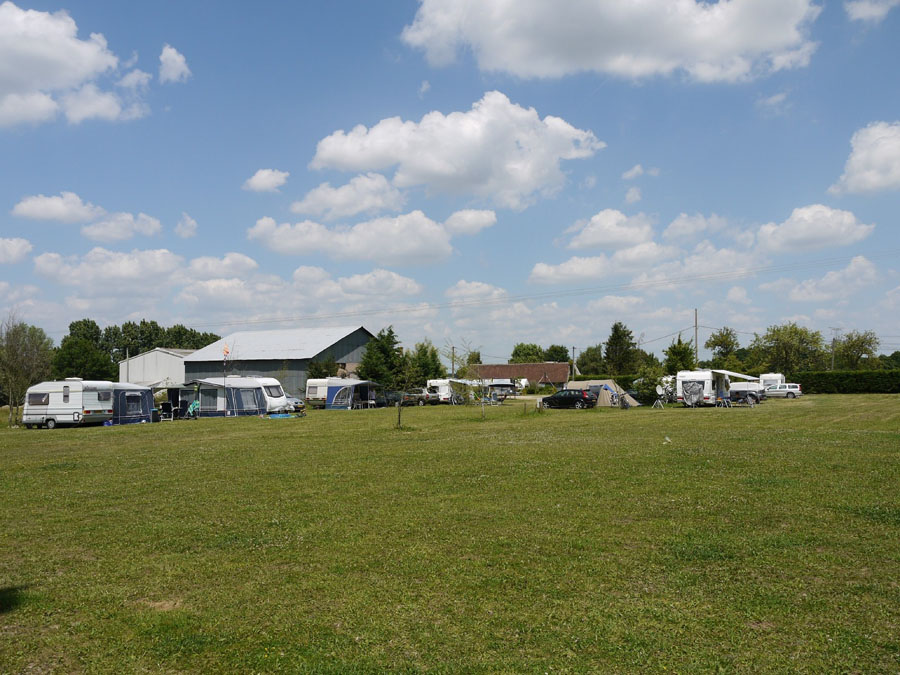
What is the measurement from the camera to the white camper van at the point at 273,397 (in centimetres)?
3912

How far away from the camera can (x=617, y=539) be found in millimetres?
7875

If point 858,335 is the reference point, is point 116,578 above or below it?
below

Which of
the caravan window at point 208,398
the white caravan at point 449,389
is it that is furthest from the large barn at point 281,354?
the caravan window at point 208,398

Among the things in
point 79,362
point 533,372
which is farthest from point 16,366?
point 533,372

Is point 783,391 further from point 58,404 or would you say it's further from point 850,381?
point 58,404

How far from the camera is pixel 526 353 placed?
4921 inches

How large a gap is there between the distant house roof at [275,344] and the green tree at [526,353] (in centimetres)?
5420

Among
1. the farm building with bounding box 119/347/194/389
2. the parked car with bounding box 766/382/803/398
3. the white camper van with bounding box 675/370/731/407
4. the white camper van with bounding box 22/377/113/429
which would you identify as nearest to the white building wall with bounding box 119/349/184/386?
the farm building with bounding box 119/347/194/389

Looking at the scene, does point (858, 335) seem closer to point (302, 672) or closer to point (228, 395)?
point (228, 395)

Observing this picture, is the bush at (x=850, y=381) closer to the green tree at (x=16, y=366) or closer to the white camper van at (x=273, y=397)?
the white camper van at (x=273, y=397)

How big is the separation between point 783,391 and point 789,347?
26.4 meters

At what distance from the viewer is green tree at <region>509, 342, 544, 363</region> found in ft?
406

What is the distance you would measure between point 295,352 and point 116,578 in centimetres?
6108

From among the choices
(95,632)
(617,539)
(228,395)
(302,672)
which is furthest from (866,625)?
(228,395)
